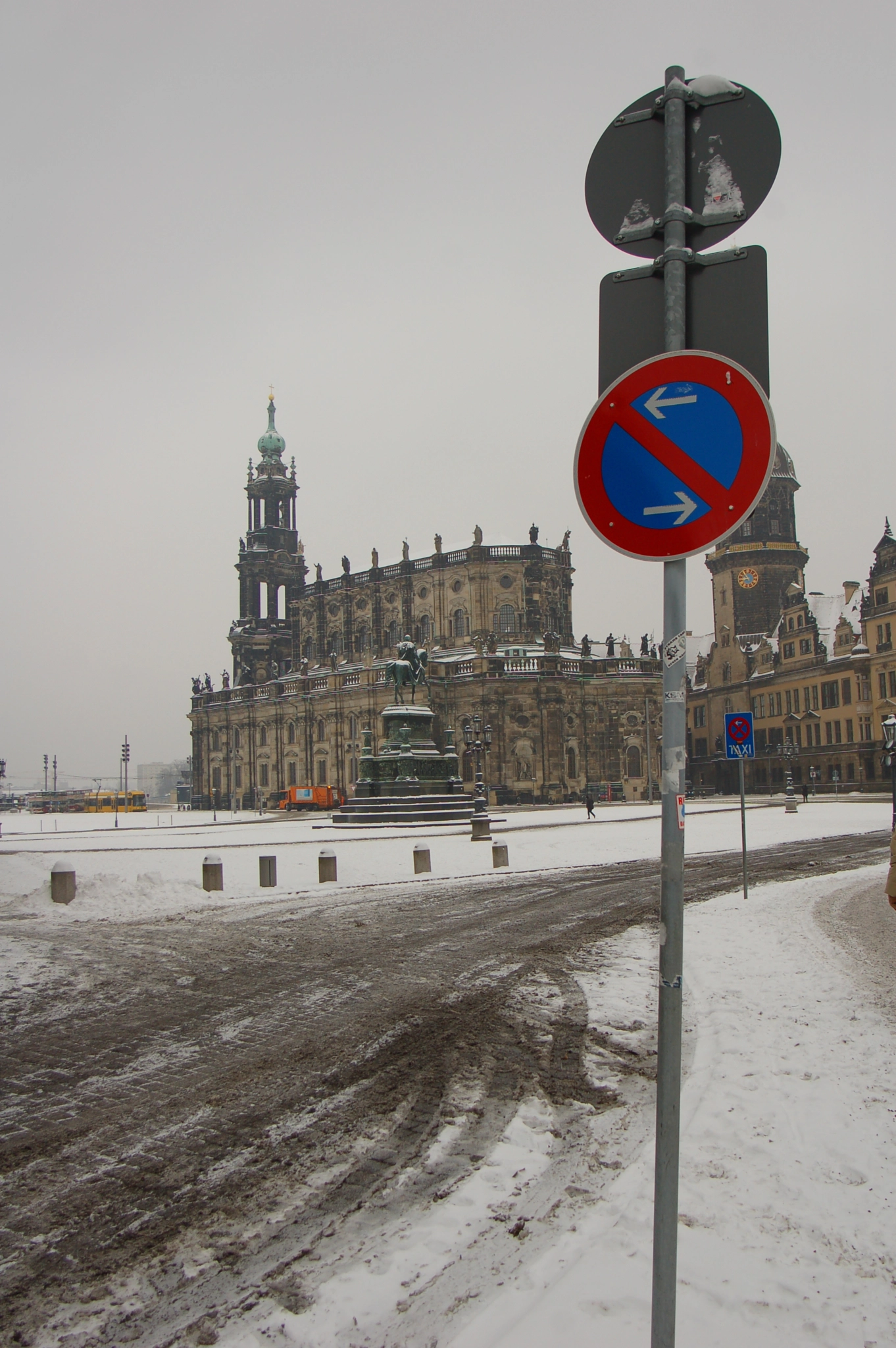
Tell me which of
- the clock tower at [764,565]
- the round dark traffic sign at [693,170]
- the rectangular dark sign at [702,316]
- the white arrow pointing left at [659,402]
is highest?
the clock tower at [764,565]

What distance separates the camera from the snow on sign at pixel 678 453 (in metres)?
2.62

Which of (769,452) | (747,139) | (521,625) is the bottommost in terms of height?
(769,452)

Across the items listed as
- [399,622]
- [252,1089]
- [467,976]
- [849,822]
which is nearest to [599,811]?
[849,822]

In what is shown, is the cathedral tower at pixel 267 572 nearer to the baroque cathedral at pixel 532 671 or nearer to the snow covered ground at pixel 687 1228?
the baroque cathedral at pixel 532 671

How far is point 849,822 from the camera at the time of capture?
105 ft

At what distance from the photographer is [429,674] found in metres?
70.4

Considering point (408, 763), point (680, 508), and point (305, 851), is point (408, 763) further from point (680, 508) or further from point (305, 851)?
point (680, 508)

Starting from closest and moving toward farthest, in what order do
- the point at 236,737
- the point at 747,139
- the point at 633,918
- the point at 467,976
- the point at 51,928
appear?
the point at 747,139
the point at 467,976
the point at 633,918
the point at 51,928
the point at 236,737

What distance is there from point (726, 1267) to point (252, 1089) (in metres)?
3.05

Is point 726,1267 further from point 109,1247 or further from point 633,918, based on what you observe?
Answer: point 633,918

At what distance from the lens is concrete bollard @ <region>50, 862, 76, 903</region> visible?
48.1 feet

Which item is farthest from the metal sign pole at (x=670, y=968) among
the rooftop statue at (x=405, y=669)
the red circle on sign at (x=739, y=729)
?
the rooftop statue at (x=405, y=669)

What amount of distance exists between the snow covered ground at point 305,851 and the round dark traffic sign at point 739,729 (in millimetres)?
5350

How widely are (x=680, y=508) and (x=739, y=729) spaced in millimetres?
12835
